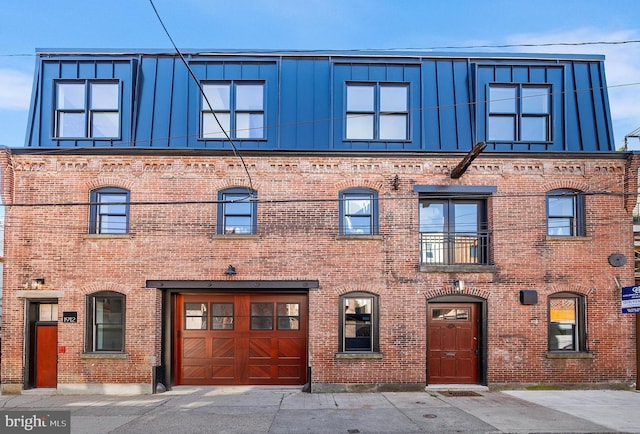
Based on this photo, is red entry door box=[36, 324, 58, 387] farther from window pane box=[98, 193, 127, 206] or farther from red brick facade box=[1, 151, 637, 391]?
window pane box=[98, 193, 127, 206]

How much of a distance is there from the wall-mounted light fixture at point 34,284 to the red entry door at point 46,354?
107cm

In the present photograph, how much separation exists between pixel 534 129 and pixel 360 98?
4.94 metres

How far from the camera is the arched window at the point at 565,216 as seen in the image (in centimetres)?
1355

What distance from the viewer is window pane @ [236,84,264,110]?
45.3ft

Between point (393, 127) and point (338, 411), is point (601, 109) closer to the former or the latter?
point (393, 127)

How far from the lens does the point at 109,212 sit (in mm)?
13328

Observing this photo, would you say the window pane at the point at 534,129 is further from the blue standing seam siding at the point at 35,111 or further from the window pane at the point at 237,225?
the blue standing seam siding at the point at 35,111

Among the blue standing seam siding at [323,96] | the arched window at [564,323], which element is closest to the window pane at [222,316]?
the blue standing seam siding at [323,96]

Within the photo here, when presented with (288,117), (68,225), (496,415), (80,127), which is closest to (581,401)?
(496,415)

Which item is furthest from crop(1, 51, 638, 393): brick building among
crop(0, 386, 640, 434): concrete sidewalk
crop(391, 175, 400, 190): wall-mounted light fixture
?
crop(0, 386, 640, 434): concrete sidewalk

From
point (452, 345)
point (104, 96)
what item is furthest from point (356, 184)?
point (104, 96)

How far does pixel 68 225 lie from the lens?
43.0 feet

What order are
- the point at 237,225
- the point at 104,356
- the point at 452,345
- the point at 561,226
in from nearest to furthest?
the point at 104,356, the point at 237,225, the point at 452,345, the point at 561,226

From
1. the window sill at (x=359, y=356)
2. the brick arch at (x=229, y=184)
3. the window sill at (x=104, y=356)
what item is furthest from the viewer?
the brick arch at (x=229, y=184)
